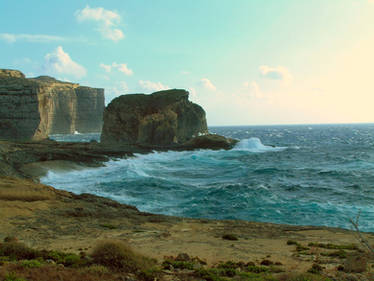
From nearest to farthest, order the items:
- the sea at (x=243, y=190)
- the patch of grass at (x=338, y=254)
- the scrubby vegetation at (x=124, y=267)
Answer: the scrubby vegetation at (x=124, y=267)
the patch of grass at (x=338, y=254)
the sea at (x=243, y=190)

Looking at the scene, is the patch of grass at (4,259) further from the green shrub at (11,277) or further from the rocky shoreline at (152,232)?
the rocky shoreline at (152,232)

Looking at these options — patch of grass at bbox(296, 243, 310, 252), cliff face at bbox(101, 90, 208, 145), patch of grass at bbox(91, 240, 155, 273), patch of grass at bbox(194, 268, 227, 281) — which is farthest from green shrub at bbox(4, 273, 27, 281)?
cliff face at bbox(101, 90, 208, 145)

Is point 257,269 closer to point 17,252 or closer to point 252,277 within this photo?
point 252,277

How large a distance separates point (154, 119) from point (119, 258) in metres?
66.4

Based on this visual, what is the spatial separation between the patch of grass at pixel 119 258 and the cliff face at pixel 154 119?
65101mm

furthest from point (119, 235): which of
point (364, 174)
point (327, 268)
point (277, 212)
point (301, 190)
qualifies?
point (364, 174)

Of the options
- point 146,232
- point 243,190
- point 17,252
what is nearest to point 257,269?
point 146,232

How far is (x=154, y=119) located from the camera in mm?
74500

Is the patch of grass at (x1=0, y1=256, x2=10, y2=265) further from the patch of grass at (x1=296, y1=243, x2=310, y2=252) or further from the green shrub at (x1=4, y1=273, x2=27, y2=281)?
the patch of grass at (x1=296, y1=243, x2=310, y2=252)

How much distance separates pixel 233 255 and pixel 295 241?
3677 mm

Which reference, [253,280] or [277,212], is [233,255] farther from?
[277,212]

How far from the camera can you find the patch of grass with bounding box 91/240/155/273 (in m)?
8.81

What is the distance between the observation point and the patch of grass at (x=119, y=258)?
881 cm

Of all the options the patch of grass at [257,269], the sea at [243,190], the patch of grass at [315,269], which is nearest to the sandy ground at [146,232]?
the patch of grass at [315,269]
